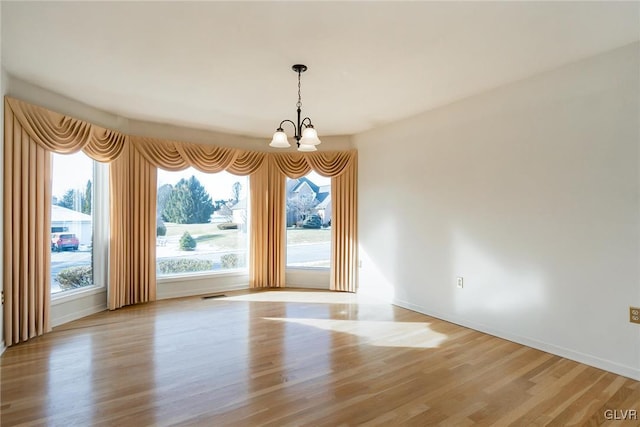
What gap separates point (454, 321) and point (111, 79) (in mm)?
4503

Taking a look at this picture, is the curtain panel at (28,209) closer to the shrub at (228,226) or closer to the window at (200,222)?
the window at (200,222)

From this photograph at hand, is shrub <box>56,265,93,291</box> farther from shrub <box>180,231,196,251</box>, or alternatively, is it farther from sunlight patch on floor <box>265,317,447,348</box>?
sunlight patch on floor <box>265,317,447,348</box>

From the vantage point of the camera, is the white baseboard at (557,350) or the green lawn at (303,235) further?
the green lawn at (303,235)

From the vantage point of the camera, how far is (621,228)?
2758mm

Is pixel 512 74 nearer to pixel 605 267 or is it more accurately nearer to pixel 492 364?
pixel 605 267

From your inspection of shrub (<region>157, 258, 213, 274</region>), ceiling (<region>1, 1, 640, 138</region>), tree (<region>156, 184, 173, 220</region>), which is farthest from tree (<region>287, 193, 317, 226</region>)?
ceiling (<region>1, 1, 640, 138</region>)

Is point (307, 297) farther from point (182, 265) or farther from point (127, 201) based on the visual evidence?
point (127, 201)

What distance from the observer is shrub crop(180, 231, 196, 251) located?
5426 millimetres

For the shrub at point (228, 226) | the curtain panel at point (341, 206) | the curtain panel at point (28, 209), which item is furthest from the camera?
the shrub at point (228, 226)

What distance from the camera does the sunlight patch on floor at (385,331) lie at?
3439mm

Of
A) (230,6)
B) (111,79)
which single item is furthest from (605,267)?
(111,79)

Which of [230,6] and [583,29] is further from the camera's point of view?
[583,29]

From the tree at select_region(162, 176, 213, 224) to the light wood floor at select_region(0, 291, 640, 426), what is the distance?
1797mm

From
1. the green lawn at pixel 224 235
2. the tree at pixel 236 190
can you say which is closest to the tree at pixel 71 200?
the green lawn at pixel 224 235
